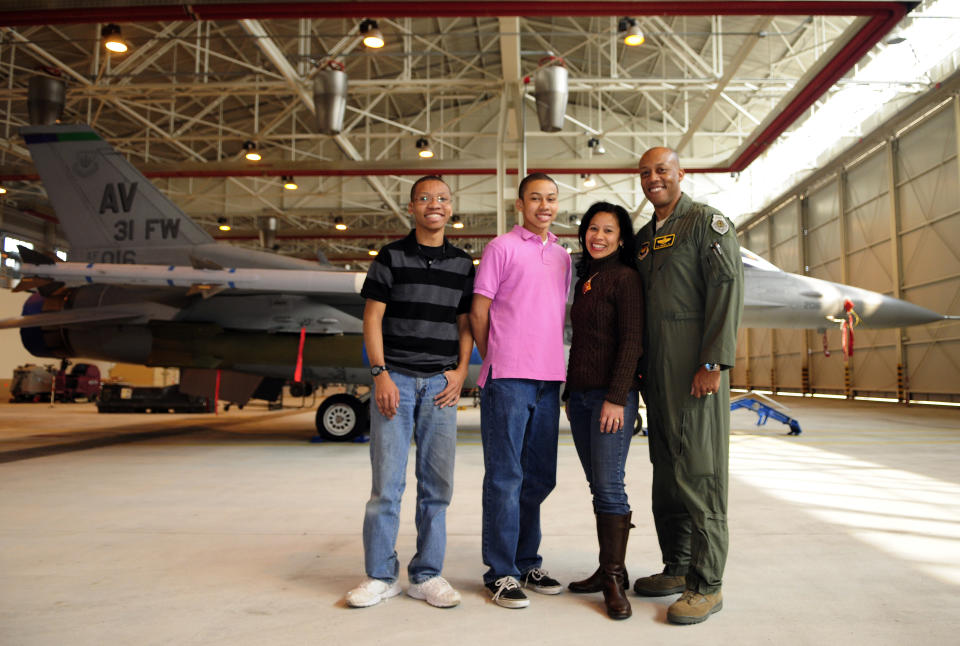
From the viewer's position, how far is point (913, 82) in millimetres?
16312

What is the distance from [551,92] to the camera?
1139cm

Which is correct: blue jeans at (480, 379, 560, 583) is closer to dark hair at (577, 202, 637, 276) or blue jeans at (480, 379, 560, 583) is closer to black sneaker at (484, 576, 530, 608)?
black sneaker at (484, 576, 530, 608)

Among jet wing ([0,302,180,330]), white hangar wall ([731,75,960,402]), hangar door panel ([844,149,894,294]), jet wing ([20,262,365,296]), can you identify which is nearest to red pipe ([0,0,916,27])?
Result: jet wing ([20,262,365,296])

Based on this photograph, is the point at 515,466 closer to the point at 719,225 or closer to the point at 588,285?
the point at 588,285

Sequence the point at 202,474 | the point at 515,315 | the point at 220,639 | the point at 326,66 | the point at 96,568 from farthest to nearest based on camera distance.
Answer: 1. the point at 326,66
2. the point at 202,474
3. the point at 96,568
4. the point at 515,315
5. the point at 220,639

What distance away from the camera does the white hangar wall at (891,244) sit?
16938mm

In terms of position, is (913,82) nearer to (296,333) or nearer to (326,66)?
(326,66)

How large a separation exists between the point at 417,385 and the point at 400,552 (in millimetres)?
1258

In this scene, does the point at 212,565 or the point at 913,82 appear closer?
the point at 212,565

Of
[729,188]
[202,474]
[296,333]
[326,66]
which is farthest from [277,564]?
[729,188]

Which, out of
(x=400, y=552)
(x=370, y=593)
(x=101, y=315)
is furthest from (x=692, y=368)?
(x=101, y=315)

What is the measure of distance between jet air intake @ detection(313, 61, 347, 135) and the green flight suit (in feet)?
33.3

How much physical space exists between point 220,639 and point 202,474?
457 centimetres

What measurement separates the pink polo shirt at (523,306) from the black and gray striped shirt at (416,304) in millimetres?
183
